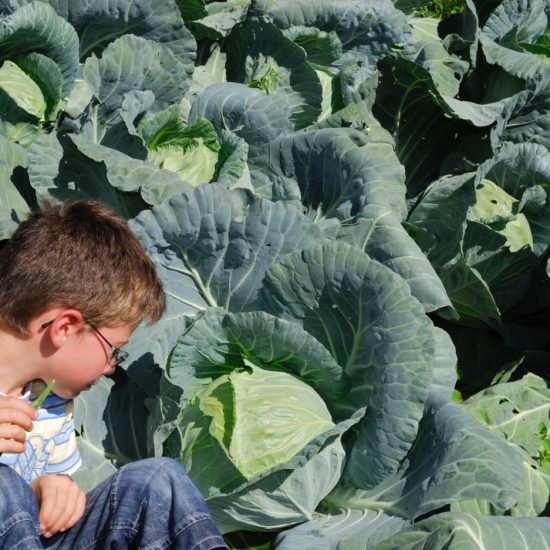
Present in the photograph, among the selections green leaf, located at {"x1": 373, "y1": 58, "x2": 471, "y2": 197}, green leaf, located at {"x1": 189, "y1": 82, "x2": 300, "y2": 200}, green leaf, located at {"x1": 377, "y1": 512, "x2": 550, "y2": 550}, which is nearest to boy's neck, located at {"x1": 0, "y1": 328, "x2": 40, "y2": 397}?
green leaf, located at {"x1": 377, "y1": 512, "x2": 550, "y2": 550}

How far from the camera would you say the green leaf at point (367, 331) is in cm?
278

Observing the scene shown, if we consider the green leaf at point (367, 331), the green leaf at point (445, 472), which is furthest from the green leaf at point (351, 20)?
the green leaf at point (445, 472)

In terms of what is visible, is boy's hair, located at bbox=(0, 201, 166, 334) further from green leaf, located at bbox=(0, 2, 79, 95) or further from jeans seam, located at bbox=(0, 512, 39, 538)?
green leaf, located at bbox=(0, 2, 79, 95)

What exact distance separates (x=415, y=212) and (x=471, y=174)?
0.27 meters

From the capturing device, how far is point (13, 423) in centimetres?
227

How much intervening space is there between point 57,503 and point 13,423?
28cm

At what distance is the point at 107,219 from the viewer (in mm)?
2568

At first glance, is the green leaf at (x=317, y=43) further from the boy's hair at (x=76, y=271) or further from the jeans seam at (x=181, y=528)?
the jeans seam at (x=181, y=528)

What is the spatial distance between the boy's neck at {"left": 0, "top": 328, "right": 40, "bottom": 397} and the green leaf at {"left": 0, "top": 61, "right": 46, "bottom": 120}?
4.15 feet

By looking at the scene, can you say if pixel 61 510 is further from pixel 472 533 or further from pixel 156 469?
pixel 472 533

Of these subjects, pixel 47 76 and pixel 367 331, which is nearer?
pixel 367 331

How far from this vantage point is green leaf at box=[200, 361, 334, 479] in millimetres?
2711

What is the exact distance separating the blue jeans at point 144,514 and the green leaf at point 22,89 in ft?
5.11

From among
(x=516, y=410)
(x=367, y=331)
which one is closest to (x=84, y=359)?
(x=367, y=331)
